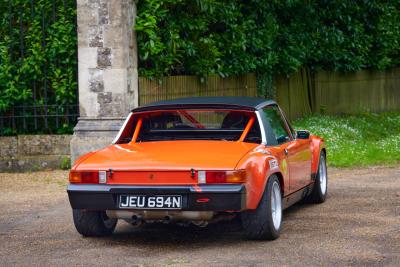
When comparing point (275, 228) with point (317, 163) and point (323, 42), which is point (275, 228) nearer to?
point (317, 163)

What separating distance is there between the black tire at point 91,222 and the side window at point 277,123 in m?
1.87

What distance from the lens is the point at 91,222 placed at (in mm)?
8656

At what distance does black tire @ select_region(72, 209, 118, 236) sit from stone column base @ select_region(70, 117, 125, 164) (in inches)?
231

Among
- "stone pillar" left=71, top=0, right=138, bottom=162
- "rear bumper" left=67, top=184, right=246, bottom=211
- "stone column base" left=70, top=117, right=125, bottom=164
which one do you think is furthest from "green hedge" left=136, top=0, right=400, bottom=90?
"rear bumper" left=67, top=184, right=246, bottom=211

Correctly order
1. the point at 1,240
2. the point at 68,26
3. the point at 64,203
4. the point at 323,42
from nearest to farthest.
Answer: the point at 1,240 < the point at 64,203 < the point at 68,26 < the point at 323,42

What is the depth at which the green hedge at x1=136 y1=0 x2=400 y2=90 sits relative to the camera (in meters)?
15.7

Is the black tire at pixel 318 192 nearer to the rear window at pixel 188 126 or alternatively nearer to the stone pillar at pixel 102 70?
the rear window at pixel 188 126

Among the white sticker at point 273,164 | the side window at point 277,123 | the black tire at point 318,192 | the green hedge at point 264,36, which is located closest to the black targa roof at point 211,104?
the side window at point 277,123

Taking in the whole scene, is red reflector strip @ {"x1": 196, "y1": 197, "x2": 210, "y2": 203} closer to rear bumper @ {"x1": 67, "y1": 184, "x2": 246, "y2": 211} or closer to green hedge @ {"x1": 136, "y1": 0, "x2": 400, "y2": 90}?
rear bumper @ {"x1": 67, "y1": 184, "x2": 246, "y2": 211}

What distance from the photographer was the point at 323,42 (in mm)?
23219

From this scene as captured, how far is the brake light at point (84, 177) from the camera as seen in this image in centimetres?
820

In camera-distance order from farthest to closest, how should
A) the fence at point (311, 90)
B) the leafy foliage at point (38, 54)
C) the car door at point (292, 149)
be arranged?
the fence at point (311, 90)
the leafy foliage at point (38, 54)
the car door at point (292, 149)

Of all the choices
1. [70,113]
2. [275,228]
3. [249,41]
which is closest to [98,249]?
[275,228]

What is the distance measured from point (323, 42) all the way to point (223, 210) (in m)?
15.9
